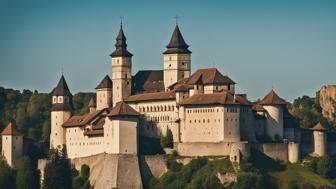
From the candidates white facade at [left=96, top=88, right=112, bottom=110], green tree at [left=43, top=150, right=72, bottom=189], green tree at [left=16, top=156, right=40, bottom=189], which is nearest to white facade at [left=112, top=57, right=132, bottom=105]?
white facade at [left=96, top=88, right=112, bottom=110]

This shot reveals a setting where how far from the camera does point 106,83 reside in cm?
13612

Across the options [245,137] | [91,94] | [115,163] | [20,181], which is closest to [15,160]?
[20,181]

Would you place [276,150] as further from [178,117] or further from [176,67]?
[176,67]

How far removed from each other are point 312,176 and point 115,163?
16874 mm

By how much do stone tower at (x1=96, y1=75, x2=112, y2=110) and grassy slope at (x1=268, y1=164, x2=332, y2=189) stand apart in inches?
750

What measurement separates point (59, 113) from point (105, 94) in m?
4.77

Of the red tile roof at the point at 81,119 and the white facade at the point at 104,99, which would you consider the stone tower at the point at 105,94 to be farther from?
the red tile roof at the point at 81,119

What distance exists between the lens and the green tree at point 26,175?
433 ft

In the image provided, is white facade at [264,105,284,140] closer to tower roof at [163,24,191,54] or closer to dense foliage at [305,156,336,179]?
dense foliage at [305,156,336,179]

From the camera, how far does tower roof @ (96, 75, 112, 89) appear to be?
136000mm

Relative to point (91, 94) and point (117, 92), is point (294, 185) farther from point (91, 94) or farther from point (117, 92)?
point (91, 94)

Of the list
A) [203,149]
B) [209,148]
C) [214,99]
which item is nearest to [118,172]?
[203,149]

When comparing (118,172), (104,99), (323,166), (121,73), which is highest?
(121,73)

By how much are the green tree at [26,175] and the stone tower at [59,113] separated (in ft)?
11.9
